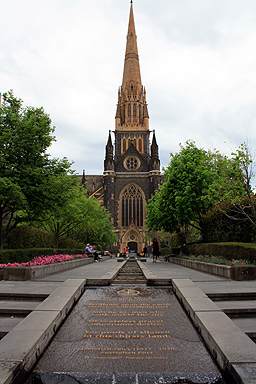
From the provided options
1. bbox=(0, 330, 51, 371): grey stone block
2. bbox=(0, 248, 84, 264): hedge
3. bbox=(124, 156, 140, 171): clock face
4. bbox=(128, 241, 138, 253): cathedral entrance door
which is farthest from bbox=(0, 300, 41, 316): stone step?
bbox=(124, 156, 140, 171): clock face

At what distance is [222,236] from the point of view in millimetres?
16500

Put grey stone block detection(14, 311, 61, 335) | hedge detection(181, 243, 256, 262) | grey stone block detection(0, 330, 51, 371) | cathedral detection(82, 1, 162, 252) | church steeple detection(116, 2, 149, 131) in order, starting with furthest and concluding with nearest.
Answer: church steeple detection(116, 2, 149, 131)
cathedral detection(82, 1, 162, 252)
hedge detection(181, 243, 256, 262)
grey stone block detection(14, 311, 61, 335)
grey stone block detection(0, 330, 51, 371)

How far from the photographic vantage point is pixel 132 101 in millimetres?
66375

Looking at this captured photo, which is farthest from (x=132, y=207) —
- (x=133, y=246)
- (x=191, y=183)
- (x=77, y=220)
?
(x=191, y=183)

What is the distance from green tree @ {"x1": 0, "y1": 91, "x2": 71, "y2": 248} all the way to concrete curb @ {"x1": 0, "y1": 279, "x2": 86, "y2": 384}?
769 centimetres

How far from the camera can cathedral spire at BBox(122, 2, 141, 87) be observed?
225ft

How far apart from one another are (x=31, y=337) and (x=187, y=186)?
16741 millimetres

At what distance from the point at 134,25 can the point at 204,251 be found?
73146 mm

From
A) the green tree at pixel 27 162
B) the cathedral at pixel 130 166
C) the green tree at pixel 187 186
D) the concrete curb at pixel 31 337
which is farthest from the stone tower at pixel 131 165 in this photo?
the concrete curb at pixel 31 337

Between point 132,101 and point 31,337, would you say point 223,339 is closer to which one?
point 31,337

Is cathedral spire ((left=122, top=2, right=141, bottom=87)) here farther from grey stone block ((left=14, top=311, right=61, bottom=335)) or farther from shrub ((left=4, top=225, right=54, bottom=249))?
grey stone block ((left=14, top=311, right=61, bottom=335))

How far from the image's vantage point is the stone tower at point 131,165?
58.1 m

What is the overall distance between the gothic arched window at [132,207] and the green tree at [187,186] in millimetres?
34705

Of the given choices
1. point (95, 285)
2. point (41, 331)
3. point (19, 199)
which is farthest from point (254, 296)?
point (19, 199)
